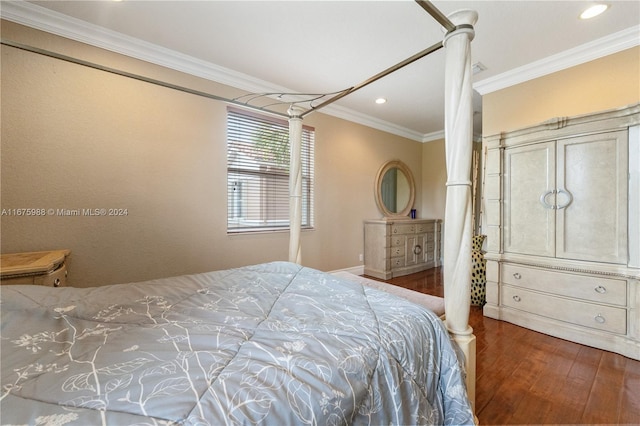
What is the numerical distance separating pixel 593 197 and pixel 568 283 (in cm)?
73

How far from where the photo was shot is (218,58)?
8.31 feet

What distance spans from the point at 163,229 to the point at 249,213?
2.93 feet

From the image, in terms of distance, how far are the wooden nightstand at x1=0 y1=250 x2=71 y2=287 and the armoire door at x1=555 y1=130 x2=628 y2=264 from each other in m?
3.74

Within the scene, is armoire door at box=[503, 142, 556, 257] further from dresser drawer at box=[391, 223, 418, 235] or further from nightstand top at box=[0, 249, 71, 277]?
nightstand top at box=[0, 249, 71, 277]

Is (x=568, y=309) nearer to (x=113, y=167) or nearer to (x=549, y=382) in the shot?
(x=549, y=382)

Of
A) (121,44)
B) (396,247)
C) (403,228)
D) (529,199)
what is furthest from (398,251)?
(121,44)

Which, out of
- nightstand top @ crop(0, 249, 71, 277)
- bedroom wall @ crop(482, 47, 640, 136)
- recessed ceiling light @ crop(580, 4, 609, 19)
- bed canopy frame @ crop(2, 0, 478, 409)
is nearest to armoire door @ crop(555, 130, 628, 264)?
bedroom wall @ crop(482, 47, 640, 136)

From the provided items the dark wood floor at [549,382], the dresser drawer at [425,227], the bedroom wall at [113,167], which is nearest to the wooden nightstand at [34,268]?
the bedroom wall at [113,167]

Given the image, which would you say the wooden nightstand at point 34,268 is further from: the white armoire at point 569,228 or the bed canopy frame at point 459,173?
the white armoire at point 569,228

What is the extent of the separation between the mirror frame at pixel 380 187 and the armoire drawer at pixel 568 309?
2.20 meters

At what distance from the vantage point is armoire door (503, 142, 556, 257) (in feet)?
7.46

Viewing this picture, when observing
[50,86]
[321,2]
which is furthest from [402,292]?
[50,86]

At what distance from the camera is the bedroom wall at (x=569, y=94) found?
219 centimetres

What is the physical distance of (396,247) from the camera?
4145 millimetres
